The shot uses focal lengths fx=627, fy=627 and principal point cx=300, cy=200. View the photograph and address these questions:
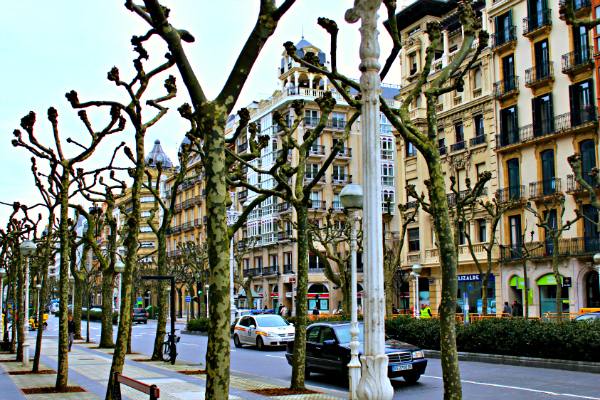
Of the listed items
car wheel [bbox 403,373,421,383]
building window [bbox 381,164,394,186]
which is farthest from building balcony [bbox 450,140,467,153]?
car wheel [bbox 403,373,421,383]

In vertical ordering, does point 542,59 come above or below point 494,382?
above

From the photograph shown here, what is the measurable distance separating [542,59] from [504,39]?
3.40m

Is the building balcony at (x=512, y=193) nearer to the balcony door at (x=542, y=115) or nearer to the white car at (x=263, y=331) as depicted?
the balcony door at (x=542, y=115)

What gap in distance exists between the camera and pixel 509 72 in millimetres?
39281

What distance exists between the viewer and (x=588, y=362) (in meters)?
15.7

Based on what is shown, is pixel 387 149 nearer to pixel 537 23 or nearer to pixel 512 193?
pixel 512 193

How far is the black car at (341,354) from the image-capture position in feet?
48.9

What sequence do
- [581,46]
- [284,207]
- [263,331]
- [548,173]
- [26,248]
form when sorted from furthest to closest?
→ [284,207] < [548,173] < [581,46] < [263,331] < [26,248]

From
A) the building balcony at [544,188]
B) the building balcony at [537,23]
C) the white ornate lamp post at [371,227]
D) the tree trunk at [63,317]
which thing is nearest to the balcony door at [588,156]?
the building balcony at [544,188]

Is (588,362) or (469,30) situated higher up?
(469,30)

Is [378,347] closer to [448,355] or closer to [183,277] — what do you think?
[448,355]

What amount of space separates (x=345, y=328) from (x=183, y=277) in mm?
51696

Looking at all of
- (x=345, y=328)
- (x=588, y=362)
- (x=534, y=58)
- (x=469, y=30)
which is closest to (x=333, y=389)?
(x=345, y=328)

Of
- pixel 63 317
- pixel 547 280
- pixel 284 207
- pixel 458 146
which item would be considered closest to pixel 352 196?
pixel 63 317
